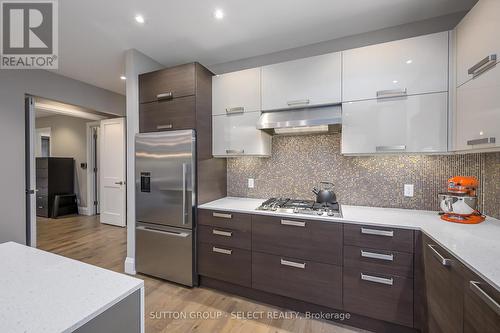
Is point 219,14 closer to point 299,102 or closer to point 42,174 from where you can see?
point 299,102

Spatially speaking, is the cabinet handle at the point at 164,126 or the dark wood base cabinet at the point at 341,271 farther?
the cabinet handle at the point at 164,126

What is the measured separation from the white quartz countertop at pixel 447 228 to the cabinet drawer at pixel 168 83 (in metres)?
1.31

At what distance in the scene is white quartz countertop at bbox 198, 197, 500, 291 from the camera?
97 cm

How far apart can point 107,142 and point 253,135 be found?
3865mm

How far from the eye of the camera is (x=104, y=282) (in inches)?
31.4

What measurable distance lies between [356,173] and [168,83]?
2.30 metres

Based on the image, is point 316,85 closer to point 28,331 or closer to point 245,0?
point 245,0

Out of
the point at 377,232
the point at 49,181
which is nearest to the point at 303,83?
the point at 377,232

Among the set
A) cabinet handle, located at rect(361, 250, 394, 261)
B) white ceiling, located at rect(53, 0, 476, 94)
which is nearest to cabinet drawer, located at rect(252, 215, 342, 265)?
cabinet handle, located at rect(361, 250, 394, 261)

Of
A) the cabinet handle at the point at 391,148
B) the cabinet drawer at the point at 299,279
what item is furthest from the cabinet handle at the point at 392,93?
the cabinet drawer at the point at 299,279

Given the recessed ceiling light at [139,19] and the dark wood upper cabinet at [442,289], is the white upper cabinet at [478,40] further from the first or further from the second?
the recessed ceiling light at [139,19]

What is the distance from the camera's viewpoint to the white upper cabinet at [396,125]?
1.69 m

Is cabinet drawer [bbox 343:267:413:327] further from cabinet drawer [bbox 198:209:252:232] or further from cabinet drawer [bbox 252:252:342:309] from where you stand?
cabinet drawer [bbox 198:209:252:232]

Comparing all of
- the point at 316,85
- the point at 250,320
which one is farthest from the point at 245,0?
the point at 250,320
